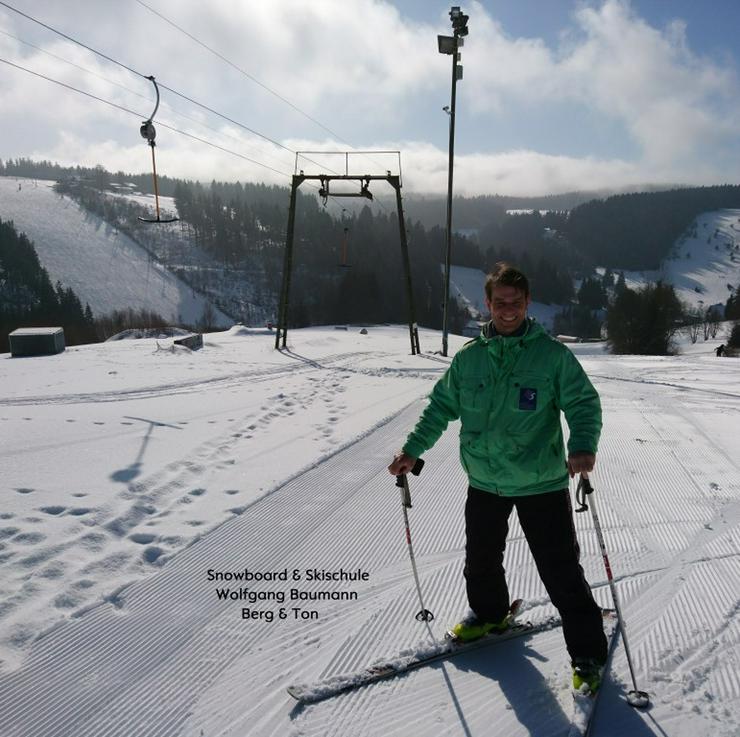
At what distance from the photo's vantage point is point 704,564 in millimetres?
3510

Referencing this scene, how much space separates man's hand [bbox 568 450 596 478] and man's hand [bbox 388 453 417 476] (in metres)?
0.81

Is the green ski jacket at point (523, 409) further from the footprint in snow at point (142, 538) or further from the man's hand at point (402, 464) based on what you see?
the footprint in snow at point (142, 538)

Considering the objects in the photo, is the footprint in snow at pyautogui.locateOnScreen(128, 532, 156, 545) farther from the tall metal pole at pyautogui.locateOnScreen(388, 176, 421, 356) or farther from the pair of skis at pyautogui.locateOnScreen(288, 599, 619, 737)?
the tall metal pole at pyautogui.locateOnScreen(388, 176, 421, 356)

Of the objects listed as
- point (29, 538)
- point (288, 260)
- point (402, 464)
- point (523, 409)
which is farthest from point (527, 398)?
point (288, 260)

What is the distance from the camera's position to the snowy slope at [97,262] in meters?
95.1

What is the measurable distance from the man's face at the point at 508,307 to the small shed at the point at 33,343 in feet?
48.6

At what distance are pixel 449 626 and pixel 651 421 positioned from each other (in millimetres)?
5797

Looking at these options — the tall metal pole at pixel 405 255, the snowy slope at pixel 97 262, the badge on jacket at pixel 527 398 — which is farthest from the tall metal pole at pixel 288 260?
the snowy slope at pixel 97 262

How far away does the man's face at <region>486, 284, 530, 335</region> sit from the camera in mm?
2395

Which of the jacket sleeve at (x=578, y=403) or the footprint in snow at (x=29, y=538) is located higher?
the jacket sleeve at (x=578, y=403)

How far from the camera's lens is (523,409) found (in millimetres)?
2377

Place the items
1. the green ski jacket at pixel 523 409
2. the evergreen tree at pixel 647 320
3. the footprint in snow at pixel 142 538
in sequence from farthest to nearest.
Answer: the evergreen tree at pixel 647 320 < the footprint in snow at pixel 142 538 < the green ski jacket at pixel 523 409

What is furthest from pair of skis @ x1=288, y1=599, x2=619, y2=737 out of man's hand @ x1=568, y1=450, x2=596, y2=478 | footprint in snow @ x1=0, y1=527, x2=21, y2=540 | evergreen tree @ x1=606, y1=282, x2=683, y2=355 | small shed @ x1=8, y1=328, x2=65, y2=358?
evergreen tree @ x1=606, y1=282, x2=683, y2=355

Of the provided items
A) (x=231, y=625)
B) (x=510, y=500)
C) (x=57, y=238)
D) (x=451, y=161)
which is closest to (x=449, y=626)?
(x=510, y=500)
